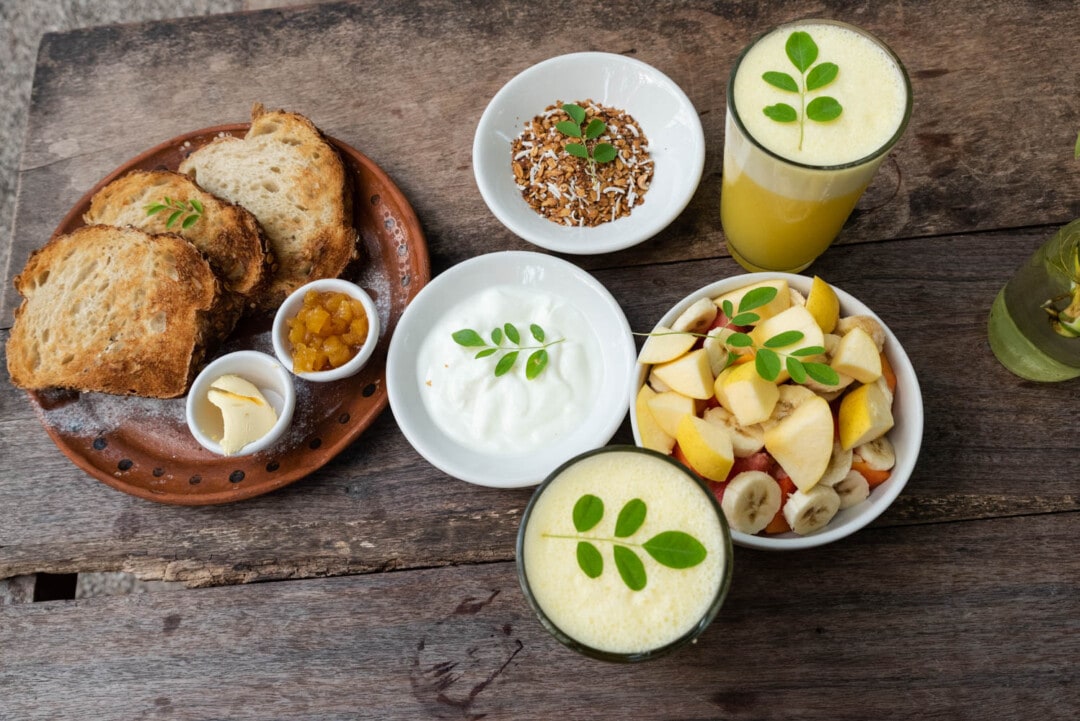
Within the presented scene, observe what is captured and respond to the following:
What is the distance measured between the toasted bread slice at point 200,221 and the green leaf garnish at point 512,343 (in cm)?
40

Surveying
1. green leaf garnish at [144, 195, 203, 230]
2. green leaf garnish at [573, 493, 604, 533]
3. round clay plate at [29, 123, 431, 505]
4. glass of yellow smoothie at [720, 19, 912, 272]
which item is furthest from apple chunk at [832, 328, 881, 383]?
green leaf garnish at [144, 195, 203, 230]

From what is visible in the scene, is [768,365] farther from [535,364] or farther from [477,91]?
[477,91]

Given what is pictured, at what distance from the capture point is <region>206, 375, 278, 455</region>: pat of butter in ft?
4.35

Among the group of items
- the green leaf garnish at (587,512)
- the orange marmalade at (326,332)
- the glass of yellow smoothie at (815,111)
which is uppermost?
the glass of yellow smoothie at (815,111)

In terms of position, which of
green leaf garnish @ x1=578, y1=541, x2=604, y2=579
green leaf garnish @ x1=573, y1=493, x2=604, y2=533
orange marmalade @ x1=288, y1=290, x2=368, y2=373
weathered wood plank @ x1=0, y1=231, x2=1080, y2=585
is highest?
green leaf garnish @ x1=573, y1=493, x2=604, y2=533

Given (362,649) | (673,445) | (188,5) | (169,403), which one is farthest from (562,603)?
(188,5)

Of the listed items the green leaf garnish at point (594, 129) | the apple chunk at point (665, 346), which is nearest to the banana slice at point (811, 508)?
the apple chunk at point (665, 346)

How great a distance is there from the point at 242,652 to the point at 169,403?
46cm

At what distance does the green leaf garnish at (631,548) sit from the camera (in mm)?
947

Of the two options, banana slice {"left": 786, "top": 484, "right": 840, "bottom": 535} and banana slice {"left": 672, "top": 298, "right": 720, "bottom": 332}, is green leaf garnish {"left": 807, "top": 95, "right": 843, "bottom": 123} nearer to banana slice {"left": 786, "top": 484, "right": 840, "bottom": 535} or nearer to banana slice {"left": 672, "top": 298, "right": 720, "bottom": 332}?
banana slice {"left": 672, "top": 298, "right": 720, "bottom": 332}

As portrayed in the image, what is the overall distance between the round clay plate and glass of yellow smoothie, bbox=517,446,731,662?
503mm

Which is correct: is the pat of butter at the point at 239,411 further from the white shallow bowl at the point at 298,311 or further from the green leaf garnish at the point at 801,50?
the green leaf garnish at the point at 801,50

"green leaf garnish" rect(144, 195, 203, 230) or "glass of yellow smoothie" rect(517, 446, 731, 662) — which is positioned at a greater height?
"green leaf garnish" rect(144, 195, 203, 230)

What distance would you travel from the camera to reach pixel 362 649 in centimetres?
132
